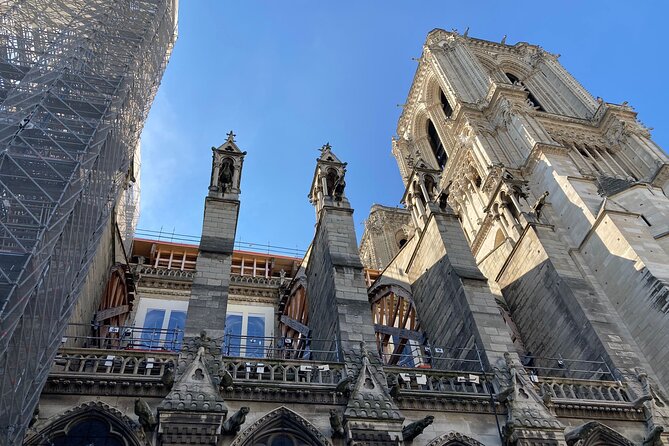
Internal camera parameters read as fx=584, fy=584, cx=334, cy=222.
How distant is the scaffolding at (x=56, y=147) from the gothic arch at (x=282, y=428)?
12.1 ft

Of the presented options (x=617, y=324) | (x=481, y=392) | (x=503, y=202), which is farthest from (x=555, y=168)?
(x=481, y=392)

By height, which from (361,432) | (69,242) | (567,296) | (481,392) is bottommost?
(361,432)

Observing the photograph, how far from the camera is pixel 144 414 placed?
33.3ft

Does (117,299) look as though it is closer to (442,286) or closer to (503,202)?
(442,286)

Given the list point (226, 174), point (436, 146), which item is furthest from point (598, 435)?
point (436, 146)

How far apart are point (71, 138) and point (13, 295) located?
5729mm

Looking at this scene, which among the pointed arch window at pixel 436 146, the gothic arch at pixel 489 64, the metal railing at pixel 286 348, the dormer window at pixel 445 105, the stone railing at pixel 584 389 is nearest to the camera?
the stone railing at pixel 584 389

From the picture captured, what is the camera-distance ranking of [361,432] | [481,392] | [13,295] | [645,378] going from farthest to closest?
[645,378], [481,392], [361,432], [13,295]

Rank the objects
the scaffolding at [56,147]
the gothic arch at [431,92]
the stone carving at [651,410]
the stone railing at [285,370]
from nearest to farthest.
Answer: the scaffolding at [56,147], the stone railing at [285,370], the stone carving at [651,410], the gothic arch at [431,92]

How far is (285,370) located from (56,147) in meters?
7.67

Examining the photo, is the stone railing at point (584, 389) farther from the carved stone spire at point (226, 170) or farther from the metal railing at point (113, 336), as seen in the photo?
the carved stone spire at point (226, 170)

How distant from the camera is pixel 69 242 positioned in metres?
11.7

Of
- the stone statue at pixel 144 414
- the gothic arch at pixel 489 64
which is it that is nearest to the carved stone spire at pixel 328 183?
the stone statue at pixel 144 414

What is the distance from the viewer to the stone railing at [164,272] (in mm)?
19625
